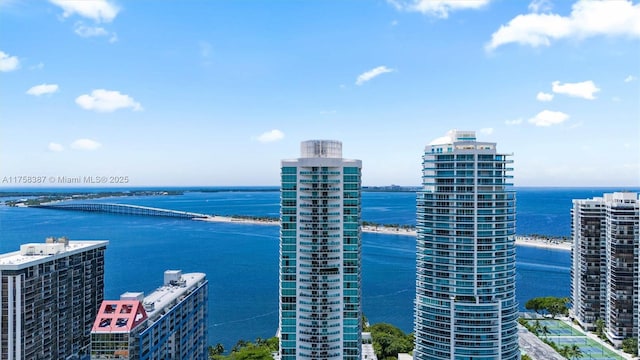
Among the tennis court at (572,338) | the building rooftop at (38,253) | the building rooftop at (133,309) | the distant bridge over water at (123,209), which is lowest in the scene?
the tennis court at (572,338)

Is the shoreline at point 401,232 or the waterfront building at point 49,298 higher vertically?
the waterfront building at point 49,298

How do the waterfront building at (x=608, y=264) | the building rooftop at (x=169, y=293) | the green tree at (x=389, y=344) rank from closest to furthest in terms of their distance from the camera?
the building rooftop at (x=169, y=293) → the green tree at (x=389, y=344) → the waterfront building at (x=608, y=264)

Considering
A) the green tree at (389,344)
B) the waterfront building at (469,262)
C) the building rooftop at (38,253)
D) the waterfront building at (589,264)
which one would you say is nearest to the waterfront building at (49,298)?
the building rooftop at (38,253)

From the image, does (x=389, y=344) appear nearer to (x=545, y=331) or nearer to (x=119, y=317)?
(x=545, y=331)

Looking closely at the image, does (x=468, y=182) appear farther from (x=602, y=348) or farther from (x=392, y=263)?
(x=392, y=263)

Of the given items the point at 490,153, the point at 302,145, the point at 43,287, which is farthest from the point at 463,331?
the point at 43,287

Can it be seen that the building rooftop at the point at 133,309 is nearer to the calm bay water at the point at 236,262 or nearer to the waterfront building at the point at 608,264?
the calm bay water at the point at 236,262
